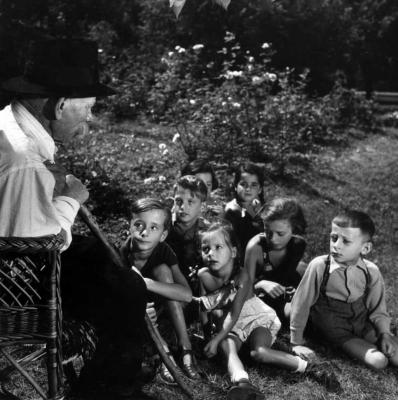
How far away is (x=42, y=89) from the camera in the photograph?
266cm

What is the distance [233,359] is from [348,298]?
34.3 inches

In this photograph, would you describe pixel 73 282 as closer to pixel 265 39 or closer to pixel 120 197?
pixel 120 197

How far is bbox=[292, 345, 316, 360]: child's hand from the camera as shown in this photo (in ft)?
12.1

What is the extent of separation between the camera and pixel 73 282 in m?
2.75

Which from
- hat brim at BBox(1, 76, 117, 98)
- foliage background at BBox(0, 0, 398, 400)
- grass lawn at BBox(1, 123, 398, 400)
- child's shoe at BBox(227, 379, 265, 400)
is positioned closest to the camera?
hat brim at BBox(1, 76, 117, 98)

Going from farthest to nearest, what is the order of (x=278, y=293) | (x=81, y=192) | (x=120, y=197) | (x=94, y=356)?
(x=120, y=197) < (x=278, y=293) < (x=94, y=356) < (x=81, y=192)

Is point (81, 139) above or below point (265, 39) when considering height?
below

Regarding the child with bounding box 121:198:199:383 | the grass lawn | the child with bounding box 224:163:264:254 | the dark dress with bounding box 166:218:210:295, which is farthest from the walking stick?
the child with bounding box 224:163:264:254

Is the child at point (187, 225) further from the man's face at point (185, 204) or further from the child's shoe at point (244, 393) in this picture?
the child's shoe at point (244, 393)

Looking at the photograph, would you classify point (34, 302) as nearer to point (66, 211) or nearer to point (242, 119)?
point (66, 211)

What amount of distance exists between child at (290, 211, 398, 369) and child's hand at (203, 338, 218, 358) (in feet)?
1.62

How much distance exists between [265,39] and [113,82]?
2723mm

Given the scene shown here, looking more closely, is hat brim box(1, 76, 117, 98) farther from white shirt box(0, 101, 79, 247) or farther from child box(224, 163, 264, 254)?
child box(224, 163, 264, 254)

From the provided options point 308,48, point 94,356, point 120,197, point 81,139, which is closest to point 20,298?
point 94,356
